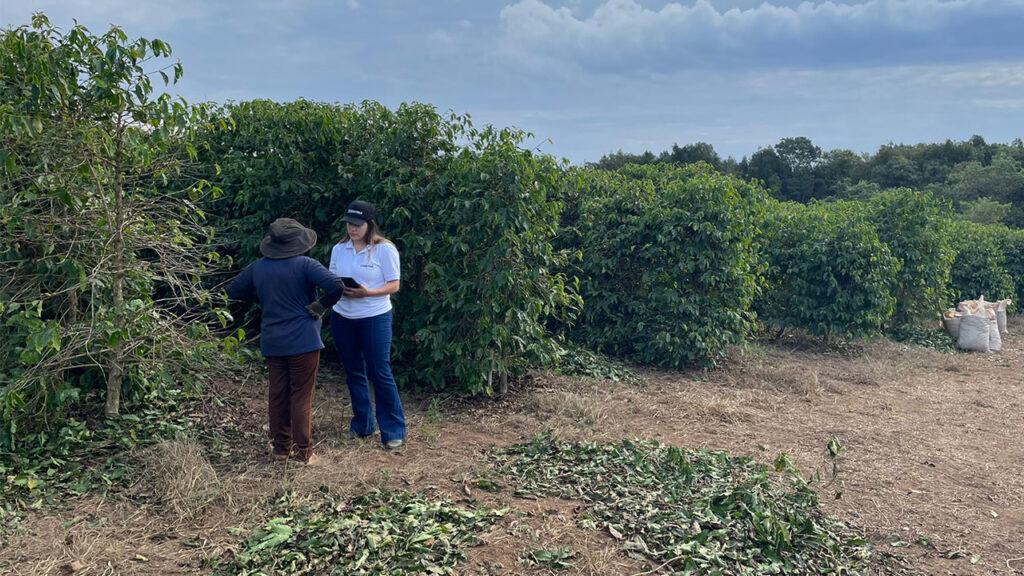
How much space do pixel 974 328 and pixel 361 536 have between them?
35.9 feet

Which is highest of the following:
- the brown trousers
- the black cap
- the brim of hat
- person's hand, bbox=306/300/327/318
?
the black cap

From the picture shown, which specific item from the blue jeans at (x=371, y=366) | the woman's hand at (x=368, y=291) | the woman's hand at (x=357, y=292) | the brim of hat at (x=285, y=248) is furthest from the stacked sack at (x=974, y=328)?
the brim of hat at (x=285, y=248)

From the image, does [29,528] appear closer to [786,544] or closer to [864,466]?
[786,544]

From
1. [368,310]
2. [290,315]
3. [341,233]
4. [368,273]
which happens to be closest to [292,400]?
[290,315]

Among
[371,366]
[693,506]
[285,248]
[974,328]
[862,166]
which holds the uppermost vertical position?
[862,166]

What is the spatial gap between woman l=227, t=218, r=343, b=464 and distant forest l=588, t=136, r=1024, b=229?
29.2m

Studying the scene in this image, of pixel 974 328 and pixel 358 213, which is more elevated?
pixel 358 213

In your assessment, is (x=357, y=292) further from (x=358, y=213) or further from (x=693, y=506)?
(x=693, y=506)

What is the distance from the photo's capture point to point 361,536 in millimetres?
3555

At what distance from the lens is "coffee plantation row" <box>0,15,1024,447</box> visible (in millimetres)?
4344

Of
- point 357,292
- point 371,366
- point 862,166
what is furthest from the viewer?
point 862,166

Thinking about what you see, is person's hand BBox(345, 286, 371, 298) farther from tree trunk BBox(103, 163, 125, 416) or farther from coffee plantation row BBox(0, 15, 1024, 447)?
tree trunk BBox(103, 163, 125, 416)

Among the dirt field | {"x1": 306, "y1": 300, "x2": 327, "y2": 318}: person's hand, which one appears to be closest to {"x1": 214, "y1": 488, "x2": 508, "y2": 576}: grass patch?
the dirt field

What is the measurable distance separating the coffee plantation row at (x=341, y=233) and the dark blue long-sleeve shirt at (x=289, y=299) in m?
0.26
